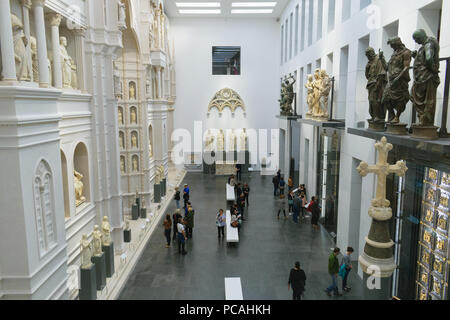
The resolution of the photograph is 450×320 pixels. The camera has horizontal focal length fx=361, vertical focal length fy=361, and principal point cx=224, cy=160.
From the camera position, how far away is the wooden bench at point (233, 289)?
28.1 ft

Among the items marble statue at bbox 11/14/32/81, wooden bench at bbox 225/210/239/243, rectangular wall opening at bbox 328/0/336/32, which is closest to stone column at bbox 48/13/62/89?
marble statue at bbox 11/14/32/81

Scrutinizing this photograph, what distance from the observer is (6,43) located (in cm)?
582

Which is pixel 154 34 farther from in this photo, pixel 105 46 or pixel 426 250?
pixel 426 250

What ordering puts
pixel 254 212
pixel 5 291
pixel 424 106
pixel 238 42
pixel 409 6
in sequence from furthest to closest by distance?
pixel 238 42 → pixel 254 212 → pixel 409 6 → pixel 5 291 → pixel 424 106

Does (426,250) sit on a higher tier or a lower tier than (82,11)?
lower

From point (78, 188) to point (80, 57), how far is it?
3.78m

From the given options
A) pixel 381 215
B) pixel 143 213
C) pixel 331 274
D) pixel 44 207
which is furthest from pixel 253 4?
pixel 381 215

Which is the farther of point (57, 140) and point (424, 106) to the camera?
point (57, 140)

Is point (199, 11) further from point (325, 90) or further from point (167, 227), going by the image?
point (167, 227)

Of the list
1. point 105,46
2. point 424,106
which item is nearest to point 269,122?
point 105,46

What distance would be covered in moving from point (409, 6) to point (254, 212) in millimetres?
11082

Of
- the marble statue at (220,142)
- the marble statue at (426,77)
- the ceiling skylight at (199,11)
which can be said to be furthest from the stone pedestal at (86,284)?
the ceiling skylight at (199,11)

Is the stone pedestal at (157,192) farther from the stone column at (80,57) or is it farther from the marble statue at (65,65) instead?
the marble statue at (65,65)

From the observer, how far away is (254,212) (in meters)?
16.8
